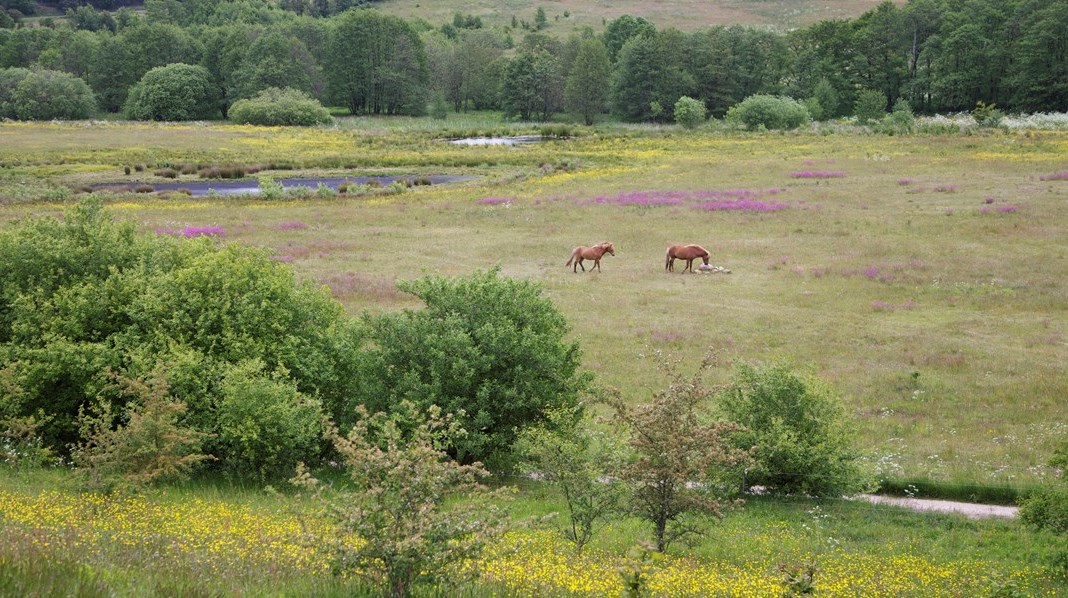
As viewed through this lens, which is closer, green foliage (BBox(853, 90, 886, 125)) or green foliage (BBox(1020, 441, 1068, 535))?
green foliage (BBox(1020, 441, 1068, 535))

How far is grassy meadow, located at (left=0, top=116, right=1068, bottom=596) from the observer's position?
1148 centimetres

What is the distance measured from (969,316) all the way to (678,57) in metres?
122

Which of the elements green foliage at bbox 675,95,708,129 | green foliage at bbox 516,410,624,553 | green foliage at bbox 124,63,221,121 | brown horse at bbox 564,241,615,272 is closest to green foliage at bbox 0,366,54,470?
green foliage at bbox 516,410,624,553

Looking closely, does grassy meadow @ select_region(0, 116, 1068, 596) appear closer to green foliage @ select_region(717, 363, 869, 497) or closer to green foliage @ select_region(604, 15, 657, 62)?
green foliage @ select_region(717, 363, 869, 497)

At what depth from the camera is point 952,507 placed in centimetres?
1727

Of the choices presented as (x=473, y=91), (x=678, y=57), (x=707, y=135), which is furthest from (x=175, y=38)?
(x=707, y=135)

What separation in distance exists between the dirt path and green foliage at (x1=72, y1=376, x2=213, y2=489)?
1364 centimetres

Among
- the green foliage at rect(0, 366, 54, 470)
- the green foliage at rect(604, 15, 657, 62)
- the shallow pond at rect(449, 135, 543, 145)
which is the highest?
the green foliage at rect(604, 15, 657, 62)

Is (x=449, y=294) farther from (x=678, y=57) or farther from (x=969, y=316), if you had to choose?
(x=678, y=57)

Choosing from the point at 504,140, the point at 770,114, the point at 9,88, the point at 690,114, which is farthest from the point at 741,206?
the point at 9,88

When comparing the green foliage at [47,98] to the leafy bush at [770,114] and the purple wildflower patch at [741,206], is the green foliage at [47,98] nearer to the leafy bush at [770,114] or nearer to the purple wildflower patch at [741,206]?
the leafy bush at [770,114]

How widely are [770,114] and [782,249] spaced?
73.8 m

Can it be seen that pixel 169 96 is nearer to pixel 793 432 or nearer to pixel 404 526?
pixel 793 432

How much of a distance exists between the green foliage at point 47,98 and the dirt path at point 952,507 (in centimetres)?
14709
